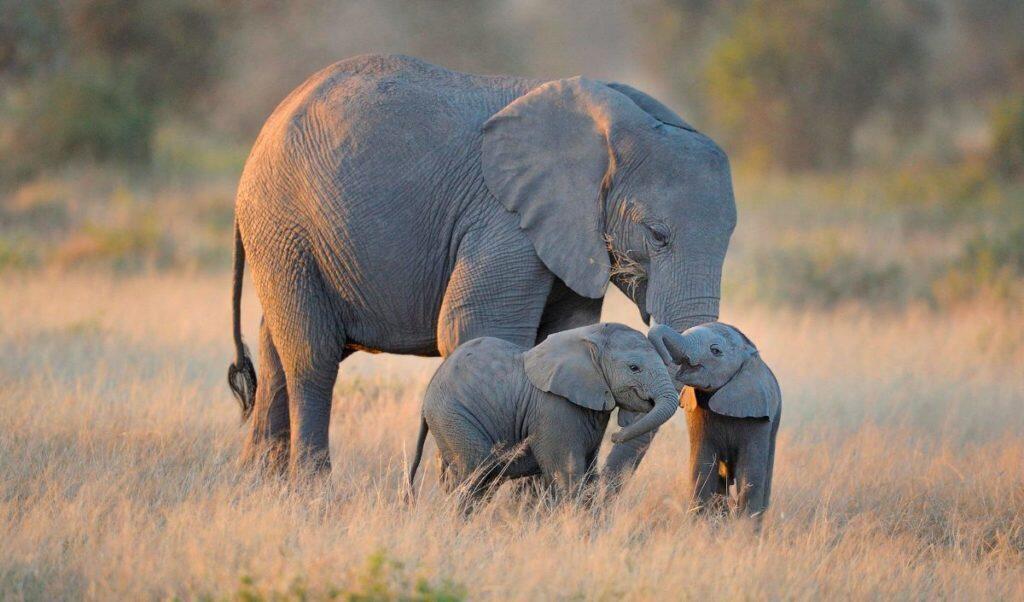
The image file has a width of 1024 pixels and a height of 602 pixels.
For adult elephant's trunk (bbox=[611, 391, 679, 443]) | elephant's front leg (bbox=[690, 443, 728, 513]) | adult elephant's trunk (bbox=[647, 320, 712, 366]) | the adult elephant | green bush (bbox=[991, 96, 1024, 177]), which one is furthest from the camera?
green bush (bbox=[991, 96, 1024, 177])

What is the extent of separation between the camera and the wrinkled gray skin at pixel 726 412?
5.96m

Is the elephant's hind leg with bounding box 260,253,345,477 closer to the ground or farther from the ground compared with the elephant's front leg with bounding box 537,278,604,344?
closer to the ground

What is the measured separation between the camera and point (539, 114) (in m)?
6.71

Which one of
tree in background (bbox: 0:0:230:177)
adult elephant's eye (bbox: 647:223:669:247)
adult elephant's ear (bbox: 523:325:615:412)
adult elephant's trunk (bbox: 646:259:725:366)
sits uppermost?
tree in background (bbox: 0:0:230:177)

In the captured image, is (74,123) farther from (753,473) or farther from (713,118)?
(753,473)

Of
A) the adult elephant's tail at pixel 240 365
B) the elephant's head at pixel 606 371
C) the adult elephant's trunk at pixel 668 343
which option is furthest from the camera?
the adult elephant's tail at pixel 240 365

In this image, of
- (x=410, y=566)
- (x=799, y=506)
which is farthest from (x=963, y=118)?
(x=410, y=566)

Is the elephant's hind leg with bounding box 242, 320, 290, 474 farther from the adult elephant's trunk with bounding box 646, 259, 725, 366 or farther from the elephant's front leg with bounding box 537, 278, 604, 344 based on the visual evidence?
the adult elephant's trunk with bounding box 646, 259, 725, 366

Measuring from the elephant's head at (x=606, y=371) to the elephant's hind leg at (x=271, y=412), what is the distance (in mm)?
2203

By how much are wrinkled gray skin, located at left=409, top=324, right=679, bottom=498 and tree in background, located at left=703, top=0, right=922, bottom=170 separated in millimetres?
24518

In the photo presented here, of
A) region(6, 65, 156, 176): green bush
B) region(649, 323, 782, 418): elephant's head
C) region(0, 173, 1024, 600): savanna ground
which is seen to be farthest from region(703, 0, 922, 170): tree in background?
region(649, 323, 782, 418): elephant's head

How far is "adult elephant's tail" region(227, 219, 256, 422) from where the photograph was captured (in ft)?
26.0

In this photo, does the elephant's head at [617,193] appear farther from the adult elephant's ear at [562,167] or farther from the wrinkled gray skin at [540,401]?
the wrinkled gray skin at [540,401]

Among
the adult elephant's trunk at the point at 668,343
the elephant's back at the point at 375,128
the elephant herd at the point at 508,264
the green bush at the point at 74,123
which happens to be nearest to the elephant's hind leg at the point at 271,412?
the elephant herd at the point at 508,264
